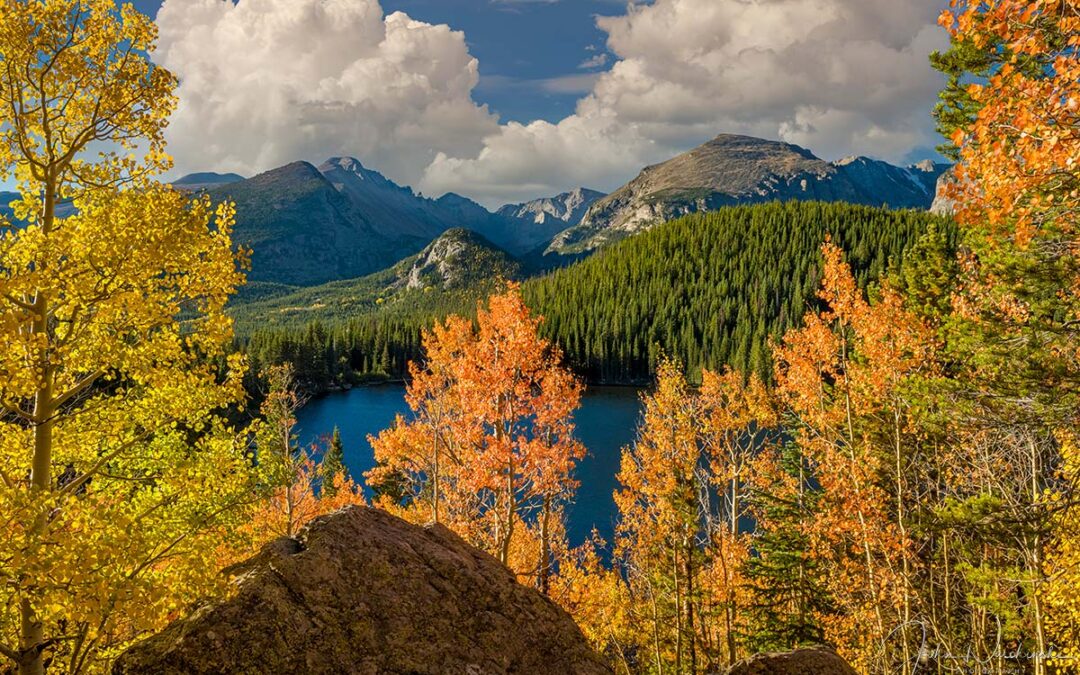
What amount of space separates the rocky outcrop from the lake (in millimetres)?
32183

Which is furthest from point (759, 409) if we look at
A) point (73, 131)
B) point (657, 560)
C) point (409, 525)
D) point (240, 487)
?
point (73, 131)

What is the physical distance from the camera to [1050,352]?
11.4 meters

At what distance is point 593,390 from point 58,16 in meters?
136

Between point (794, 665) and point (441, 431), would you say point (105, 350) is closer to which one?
point (794, 665)

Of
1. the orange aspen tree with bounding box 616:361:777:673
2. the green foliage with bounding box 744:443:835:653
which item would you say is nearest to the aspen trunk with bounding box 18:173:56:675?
the orange aspen tree with bounding box 616:361:777:673

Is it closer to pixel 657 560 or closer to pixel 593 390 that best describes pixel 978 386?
pixel 657 560

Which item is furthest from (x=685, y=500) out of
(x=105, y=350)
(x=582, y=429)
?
(x=582, y=429)

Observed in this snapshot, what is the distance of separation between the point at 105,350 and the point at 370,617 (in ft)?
16.1

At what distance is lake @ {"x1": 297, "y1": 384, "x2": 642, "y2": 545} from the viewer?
58375mm

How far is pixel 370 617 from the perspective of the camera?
7.59 meters

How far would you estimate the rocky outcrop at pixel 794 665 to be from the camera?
30.6 ft

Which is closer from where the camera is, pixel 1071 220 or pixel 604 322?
pixel 1071 220

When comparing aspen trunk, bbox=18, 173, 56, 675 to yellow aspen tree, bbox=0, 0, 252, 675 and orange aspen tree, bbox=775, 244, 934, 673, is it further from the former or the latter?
orange aspen tree, bbox=775, 244, 934, 673

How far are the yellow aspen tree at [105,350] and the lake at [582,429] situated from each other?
103 feet
